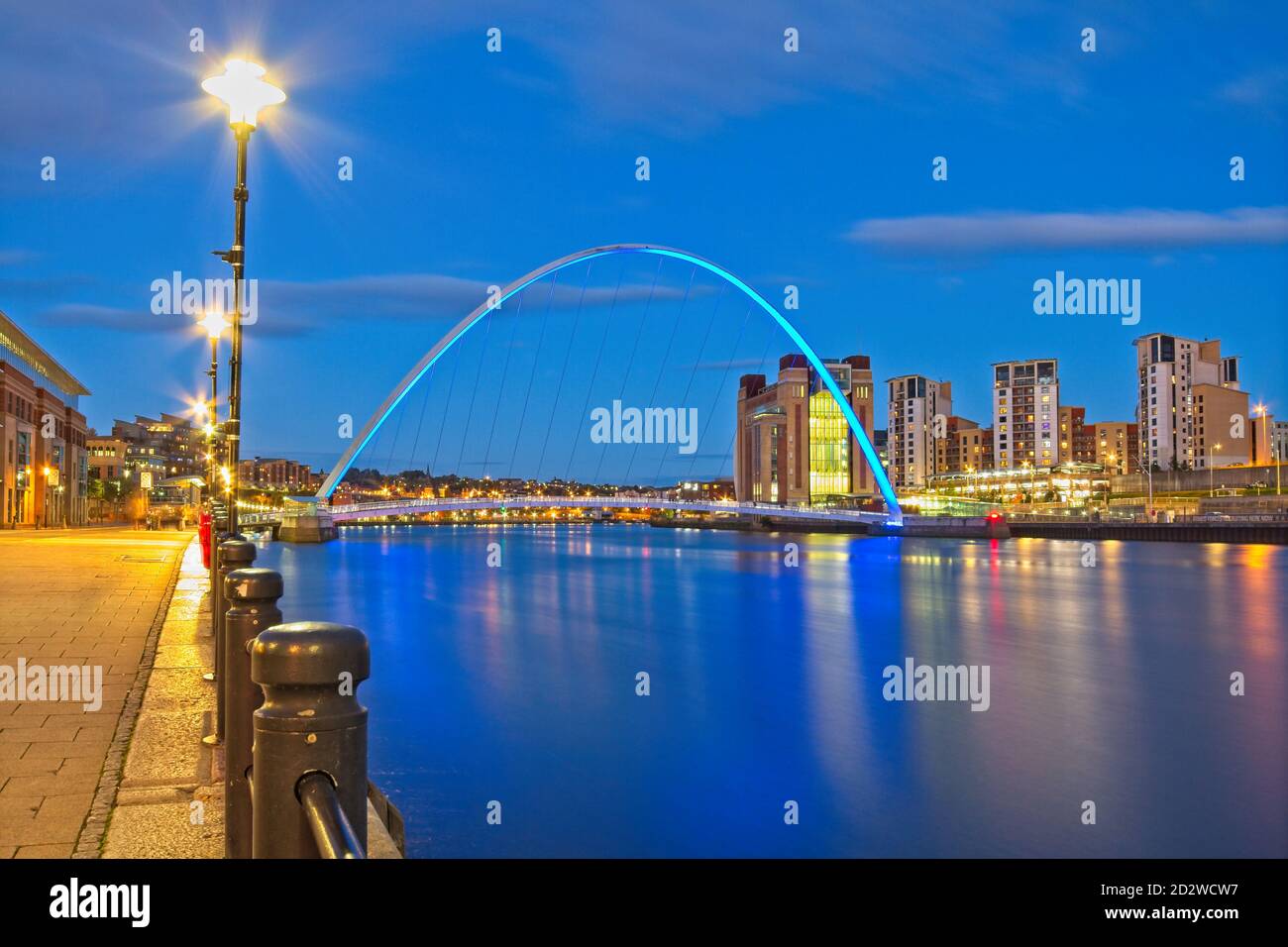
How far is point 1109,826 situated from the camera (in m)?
10.3

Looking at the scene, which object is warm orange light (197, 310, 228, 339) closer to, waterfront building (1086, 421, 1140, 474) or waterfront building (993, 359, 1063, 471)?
waterfront building (993, 359, 1063, 471)

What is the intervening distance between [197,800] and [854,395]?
590ft

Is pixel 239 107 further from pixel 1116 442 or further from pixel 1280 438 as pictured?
pixel 1116 442

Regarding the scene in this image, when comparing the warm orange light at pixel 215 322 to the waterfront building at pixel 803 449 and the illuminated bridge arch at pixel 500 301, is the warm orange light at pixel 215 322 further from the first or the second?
the waterfront building at pixel 803 449

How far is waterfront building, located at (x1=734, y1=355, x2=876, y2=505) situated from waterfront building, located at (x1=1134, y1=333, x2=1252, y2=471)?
43405 millimetres

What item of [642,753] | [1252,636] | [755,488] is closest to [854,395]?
[755,488]

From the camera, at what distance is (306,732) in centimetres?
246

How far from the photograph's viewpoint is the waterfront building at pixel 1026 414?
6850 inches

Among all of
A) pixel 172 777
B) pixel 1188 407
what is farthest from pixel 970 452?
pixel 172 777

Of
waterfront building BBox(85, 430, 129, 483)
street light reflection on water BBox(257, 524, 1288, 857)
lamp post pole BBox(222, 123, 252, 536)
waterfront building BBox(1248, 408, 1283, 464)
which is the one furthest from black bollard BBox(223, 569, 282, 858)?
waterfront building BBox(1248, 408, 1283, 464)

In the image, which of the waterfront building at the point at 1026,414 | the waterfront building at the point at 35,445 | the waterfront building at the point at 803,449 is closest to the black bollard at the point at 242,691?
the waterfront building at the point at 35,445

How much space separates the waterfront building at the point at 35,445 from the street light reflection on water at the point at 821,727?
124ft

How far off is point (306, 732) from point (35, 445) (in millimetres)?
80358

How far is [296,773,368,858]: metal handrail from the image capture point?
225cm
